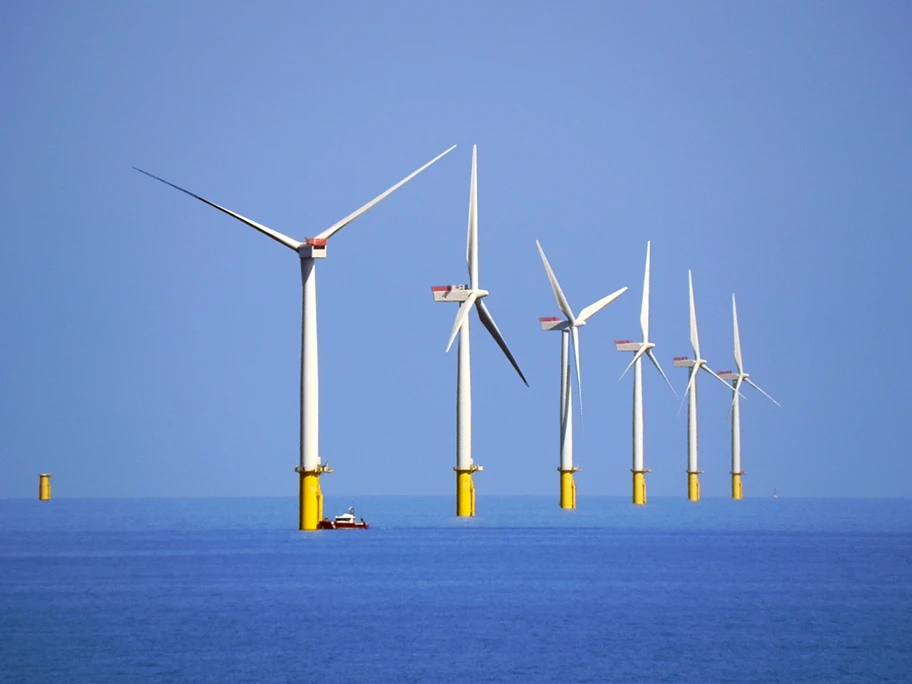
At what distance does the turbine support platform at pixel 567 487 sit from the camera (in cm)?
17400

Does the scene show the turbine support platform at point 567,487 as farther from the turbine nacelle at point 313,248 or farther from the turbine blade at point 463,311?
the turbine nacelle at point 313,248

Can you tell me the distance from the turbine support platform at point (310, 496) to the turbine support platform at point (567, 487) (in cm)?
5888

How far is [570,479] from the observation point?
587ft

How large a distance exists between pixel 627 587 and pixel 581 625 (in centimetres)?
1929

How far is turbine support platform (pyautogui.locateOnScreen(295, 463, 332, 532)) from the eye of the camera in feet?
365

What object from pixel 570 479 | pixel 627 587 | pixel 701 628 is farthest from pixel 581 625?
pixel 570 479

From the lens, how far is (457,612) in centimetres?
8412

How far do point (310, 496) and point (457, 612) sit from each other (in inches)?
1251

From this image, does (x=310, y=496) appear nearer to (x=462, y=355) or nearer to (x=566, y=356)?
(x=462, y=355)

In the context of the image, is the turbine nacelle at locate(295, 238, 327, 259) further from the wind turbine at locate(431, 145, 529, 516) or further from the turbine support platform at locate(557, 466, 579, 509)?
the turbine support platform at locate(557, 466, 579, 509)

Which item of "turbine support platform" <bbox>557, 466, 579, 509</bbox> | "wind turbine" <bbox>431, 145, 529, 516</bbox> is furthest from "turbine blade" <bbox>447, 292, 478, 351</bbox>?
"turbine support platform" <bbox>557, 466, 579, 509</bbox>

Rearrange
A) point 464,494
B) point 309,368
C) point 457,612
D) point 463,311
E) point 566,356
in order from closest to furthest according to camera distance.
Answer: point 457,612 → point 309,368 → point 463,311 → point 464,494 → point 566,356

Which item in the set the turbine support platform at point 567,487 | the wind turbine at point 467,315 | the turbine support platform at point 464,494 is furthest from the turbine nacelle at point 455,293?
the turbine support platform at point 567,487

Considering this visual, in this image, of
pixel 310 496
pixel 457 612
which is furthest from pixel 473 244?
pixel 457 612
